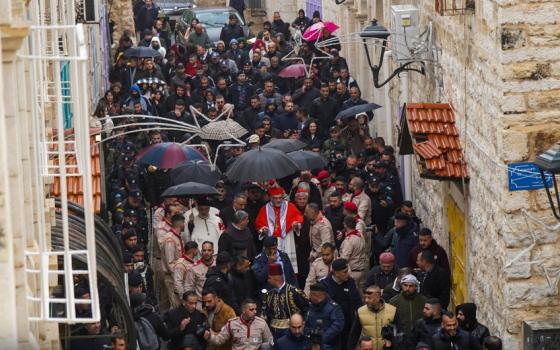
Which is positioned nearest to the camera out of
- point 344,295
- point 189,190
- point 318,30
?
point 344,295

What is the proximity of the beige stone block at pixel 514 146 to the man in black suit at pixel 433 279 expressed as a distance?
239cm

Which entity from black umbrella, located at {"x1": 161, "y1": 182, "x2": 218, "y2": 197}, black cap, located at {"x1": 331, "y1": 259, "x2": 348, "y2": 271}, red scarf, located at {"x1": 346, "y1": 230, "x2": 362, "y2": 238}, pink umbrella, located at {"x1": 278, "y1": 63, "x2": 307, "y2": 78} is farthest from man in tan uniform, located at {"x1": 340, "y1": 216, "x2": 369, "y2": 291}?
pink umbrella, located at {"x1": 278, "y1": 63, "x2": 307, "y2": 78}

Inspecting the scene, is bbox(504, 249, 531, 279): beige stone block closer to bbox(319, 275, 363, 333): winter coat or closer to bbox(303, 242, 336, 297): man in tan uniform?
bbox(319, 275, 363, 333): winter coat

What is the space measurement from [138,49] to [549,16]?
17634mm

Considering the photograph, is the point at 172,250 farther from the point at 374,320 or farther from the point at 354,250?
the point at 374,320

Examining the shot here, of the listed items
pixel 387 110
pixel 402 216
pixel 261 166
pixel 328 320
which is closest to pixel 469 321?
pixel 328 320

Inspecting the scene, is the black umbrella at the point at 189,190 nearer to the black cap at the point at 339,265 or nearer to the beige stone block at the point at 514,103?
the black cap at the point at 339,265

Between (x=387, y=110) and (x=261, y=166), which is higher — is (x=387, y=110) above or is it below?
above

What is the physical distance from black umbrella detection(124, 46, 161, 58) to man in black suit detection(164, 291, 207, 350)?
15076mm

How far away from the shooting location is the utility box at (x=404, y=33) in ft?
64.5

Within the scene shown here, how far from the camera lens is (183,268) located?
17.2 m

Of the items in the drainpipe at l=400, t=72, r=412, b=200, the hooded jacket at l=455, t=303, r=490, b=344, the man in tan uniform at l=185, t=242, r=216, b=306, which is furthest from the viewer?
the drainpipe at l=400, t=72, r=412, b=200

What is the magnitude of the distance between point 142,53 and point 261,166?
37.8 feet

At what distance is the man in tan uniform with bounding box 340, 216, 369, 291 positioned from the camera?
58.4ft
